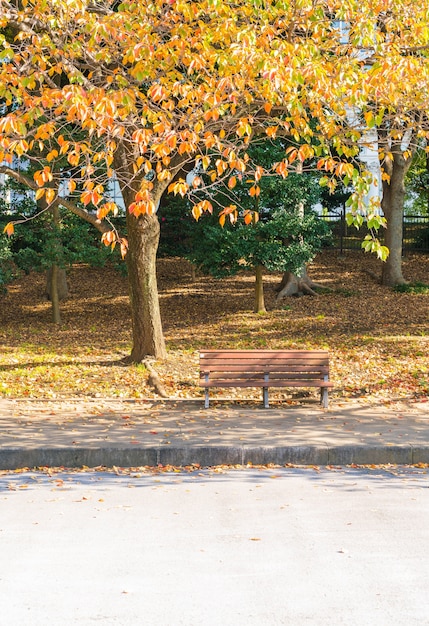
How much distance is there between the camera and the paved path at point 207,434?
9102 mm

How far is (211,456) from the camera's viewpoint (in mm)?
9117

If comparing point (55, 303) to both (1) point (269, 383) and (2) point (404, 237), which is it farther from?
(2) point (404, 237)

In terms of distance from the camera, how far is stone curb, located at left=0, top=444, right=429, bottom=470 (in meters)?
9.03

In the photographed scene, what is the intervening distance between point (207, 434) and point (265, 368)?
97.3 inches

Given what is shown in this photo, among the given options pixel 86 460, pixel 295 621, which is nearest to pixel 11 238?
pixel 86 460

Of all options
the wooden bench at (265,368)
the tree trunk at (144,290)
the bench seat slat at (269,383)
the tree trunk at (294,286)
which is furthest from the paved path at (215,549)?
the tree trunk at (294,286)

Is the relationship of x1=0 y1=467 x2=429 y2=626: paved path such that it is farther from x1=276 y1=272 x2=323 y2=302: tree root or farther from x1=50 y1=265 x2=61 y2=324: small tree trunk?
x1=276 y1=272 x2=323 y2=302: tree root

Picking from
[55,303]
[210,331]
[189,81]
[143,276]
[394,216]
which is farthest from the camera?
[394,216]

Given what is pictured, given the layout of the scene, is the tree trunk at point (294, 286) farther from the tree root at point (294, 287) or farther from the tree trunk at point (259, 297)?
the tree trunk at point (259, 297)

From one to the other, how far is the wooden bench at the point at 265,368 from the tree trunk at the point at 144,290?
335 cm

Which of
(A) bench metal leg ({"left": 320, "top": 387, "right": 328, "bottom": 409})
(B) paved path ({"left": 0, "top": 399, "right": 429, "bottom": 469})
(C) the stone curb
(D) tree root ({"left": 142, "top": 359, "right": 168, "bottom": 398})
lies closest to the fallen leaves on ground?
(D) tree root ({"left": 142, "top": 359, "right": 168, "bottom": 398})

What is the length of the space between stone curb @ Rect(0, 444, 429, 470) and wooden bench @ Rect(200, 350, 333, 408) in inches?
116

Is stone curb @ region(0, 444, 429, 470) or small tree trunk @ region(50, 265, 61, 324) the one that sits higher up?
small tree trunk @ region(50, 265, 61, 324)

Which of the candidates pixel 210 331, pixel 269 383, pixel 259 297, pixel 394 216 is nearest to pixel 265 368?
pixel 269 383
